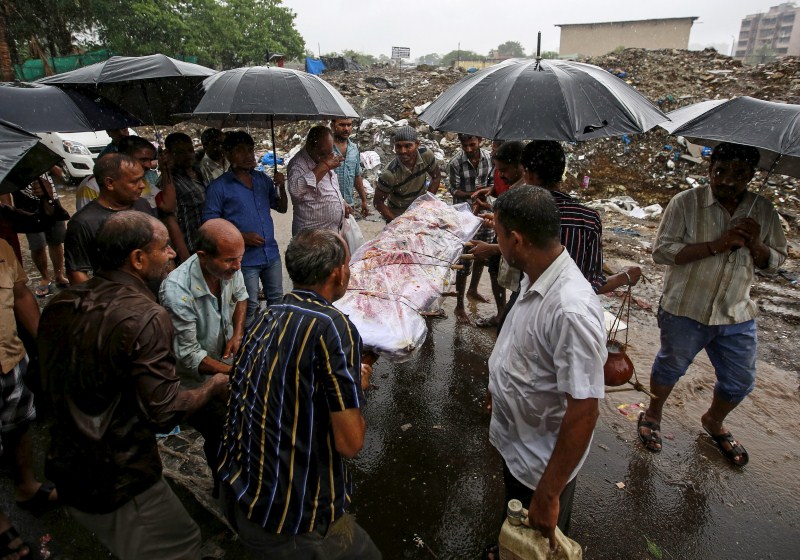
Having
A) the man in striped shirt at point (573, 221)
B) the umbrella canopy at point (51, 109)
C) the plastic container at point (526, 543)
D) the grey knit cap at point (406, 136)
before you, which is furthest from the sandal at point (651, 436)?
the umbrella canopy at point (51, 109)

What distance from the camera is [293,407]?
1345 mm

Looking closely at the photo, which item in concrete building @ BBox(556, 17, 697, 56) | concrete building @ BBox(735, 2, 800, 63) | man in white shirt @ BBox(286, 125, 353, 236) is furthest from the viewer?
concrete building @ BBox(735, 2, 800, 63)

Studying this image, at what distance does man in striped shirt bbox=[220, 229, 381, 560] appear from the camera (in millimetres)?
1336

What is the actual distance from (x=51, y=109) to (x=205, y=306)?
216 cm

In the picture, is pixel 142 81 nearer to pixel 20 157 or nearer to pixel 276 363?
pixel 20 157

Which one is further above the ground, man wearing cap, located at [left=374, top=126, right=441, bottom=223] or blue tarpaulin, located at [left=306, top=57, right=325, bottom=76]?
blue tarpaulin, located at [left=306, top=57, right=325, bottom=76]

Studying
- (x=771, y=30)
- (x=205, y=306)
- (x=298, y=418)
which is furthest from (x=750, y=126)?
(x=771, y=30)

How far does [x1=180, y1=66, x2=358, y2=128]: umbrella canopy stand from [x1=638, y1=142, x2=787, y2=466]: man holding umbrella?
7.89 ft

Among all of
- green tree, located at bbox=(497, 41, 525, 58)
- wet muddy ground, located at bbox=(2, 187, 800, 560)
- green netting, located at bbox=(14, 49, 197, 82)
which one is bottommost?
wet muddy ground, located at bbox=(2, 187, 800, 560)

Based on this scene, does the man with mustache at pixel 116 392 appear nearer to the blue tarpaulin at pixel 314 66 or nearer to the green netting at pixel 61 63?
the green netting at pixel 61 63

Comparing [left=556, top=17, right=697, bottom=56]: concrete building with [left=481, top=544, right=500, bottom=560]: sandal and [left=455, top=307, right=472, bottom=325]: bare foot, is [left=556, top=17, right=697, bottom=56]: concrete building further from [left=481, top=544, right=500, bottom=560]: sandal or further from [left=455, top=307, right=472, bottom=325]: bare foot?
[left=481, top=544, right=500, bottom=560]: sandal

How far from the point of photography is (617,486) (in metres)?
2.67

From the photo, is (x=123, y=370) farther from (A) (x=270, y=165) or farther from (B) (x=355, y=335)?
(A) (x=270, y=165)

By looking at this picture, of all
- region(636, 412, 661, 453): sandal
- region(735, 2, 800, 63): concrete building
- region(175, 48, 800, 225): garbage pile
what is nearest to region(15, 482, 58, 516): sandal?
region(636, 412, 661, 453): sandal
